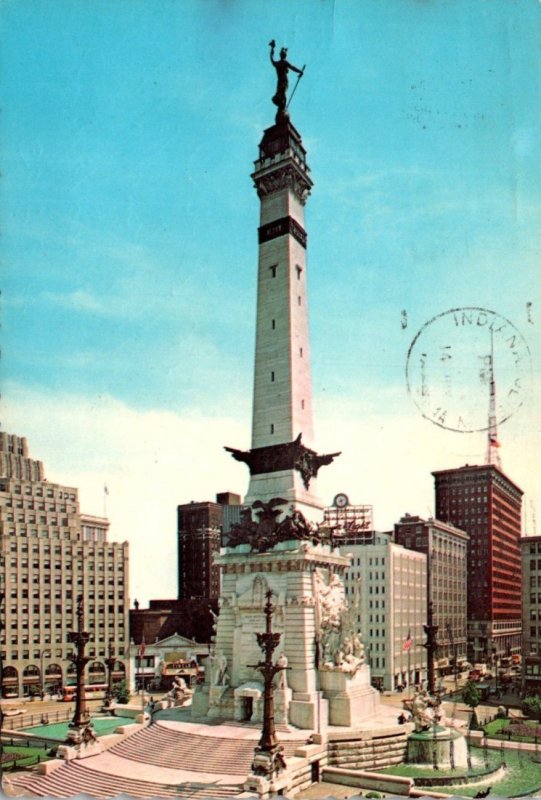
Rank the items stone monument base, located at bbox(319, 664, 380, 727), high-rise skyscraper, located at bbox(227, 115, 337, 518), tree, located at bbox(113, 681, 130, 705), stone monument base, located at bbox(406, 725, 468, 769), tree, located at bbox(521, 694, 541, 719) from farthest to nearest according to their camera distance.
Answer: tree, located at bbox(113, 681, 130, 705), tree, located at bbox(521, 694, 541, 719), high-rise skyscraper, located at bbox(227, 115, 337, 518), stone monument base, located at bbox(319, 664, 380, 727), stone monument base, located at bbox(406, 725, 468, 769)

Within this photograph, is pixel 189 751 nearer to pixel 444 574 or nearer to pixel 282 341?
pixel 282 341

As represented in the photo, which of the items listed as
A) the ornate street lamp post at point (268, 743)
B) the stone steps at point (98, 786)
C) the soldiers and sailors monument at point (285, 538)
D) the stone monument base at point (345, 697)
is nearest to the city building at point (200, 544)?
the soldiers and sailors monument at point (285, 538)

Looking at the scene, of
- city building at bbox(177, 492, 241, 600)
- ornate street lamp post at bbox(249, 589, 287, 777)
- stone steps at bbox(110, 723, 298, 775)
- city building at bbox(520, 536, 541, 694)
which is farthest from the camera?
city building at bbox(177, 492, 241, 600)

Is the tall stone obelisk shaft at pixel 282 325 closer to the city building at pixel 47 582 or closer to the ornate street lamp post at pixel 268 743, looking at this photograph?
the ornate street lamp post at pixel 268 743

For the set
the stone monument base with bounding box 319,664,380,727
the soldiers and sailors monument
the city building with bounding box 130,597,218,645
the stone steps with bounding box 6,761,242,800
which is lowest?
the city building with bounding box 130,597,218,645

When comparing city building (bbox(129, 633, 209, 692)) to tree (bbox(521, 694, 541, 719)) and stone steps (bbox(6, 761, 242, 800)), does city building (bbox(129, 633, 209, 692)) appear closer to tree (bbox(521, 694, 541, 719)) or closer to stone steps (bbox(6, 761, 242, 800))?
tree (bbox(521, 694, 541, 719))

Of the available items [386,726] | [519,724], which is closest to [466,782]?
[386,726]

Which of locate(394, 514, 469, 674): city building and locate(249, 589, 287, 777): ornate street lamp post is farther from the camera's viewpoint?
locate(394, 514, 469, 674): city building

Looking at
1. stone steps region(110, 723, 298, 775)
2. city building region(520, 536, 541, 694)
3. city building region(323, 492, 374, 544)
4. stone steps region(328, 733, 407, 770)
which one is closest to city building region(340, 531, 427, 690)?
city building region(323, 492, 374, 544)
